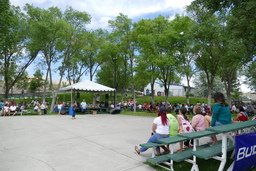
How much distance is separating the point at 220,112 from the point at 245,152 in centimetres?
121

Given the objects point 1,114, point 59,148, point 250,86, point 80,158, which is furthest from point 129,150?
point 250,86

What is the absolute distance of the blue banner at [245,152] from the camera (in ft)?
10.6

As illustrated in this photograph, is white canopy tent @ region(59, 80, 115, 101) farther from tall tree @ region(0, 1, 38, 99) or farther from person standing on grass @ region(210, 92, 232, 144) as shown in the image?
person standing on grass @ region(210, 92, 232, 144)

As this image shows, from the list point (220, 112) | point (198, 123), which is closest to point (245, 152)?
point (220, 112)

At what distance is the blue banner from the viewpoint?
322 cm

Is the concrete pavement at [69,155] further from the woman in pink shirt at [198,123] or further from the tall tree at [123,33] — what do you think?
the tall tree at [123,33]

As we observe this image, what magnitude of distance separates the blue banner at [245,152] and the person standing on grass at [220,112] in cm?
85

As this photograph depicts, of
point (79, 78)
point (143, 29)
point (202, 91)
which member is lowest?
point (202, 91)

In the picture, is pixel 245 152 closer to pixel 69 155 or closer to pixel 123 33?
pixel 69 155

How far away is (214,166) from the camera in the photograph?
4.03m

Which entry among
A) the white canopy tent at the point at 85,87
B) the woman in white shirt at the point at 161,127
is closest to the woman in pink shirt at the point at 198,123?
the woman in white shirt at the point at 161,127

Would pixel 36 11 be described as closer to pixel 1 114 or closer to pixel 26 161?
pixel 1 114

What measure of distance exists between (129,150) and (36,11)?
2225 centimetres

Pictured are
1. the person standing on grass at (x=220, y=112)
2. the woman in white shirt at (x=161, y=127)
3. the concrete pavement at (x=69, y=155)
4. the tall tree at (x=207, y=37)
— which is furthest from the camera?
the tall tree at (x=207, y=37)
